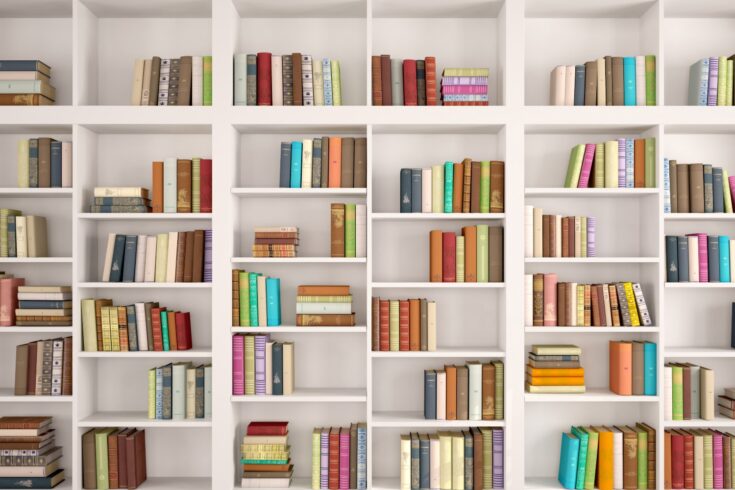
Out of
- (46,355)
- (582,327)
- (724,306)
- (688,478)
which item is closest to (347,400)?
(582,327)

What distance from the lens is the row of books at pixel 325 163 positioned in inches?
135

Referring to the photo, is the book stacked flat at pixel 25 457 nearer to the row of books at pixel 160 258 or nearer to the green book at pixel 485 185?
the row of books at pixel 160 258

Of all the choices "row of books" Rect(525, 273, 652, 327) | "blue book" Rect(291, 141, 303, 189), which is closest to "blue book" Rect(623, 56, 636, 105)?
"row of books" Rect(525, 273, 652, 327)

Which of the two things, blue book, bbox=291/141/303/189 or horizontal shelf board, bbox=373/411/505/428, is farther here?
blue book, bbox=291/141/303/189

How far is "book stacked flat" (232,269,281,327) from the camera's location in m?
3.41

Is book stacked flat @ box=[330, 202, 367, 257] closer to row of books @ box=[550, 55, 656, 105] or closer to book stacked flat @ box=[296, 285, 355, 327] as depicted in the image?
book stacked flat @ box=[296, 285, 355, 327]

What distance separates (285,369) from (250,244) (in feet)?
2.41

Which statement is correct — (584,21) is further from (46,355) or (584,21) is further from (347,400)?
(46,355)

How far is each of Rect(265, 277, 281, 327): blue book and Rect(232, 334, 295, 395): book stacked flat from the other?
0.10 metres

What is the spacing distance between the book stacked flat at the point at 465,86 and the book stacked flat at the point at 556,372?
52.8 inches

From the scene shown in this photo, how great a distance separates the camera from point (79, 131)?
134 inches

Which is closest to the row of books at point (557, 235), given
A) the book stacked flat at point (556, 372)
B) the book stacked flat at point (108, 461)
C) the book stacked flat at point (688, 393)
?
the book stacked flat at point (556, 372)

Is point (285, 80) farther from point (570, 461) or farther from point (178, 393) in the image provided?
point (570, 461)

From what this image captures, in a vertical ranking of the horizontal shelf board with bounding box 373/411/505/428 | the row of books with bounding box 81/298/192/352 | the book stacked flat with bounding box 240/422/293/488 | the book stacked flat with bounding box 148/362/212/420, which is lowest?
the book stacked flat with bounding box 240/422/293/488
